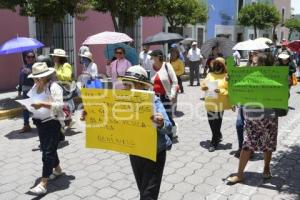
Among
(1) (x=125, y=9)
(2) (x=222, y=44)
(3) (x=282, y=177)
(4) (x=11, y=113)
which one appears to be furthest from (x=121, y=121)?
(1) (x=125, y=9)

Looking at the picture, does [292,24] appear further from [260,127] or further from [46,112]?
[46,112]

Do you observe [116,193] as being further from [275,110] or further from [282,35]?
[282,35]

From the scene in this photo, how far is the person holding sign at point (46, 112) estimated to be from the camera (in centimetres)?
468

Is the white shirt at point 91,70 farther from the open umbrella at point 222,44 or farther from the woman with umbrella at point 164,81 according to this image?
the open umbrella at point 222,44

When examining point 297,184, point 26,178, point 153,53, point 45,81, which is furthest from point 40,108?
point 297,184

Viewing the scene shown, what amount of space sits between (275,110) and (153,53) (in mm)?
2481

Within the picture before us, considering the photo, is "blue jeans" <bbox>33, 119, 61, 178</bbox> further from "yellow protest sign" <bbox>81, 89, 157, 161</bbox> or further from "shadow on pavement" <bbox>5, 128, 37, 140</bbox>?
"shadow on pavement" <bbox>5, 128, 37, 140</bbox>

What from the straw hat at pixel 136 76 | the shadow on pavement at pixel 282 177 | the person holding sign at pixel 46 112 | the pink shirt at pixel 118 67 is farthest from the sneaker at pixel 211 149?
the straw hat at pixel 136 76

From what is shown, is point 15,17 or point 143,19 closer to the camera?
point 15,17

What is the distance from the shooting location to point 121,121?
3531mm

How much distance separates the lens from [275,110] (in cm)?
483

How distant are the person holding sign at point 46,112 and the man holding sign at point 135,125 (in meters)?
1.11

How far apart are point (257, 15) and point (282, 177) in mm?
29141

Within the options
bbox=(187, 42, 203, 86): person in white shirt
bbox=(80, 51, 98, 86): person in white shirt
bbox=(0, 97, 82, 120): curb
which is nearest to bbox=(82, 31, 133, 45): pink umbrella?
bbox=(80, 51, 98, 86): person in white shirt
